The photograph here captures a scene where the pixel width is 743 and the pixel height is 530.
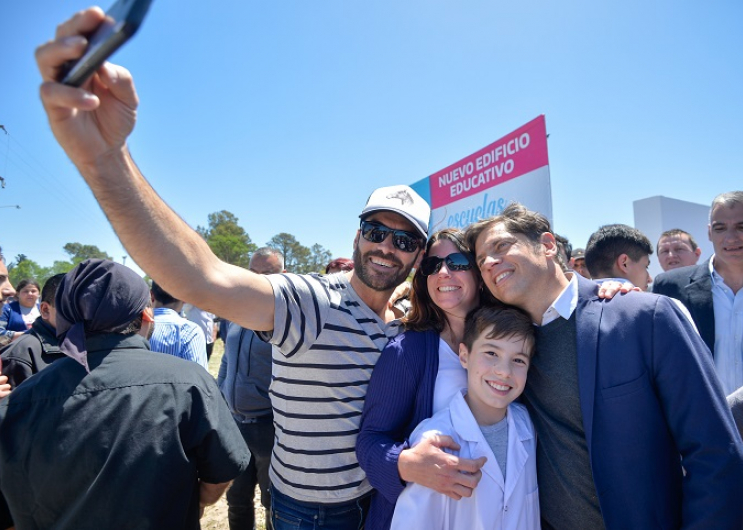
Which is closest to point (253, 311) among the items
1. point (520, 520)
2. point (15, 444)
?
point (15, 444)

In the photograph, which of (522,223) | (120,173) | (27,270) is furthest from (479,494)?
(27,270)

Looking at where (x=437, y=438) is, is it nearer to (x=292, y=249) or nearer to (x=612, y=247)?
(x=612, y=247)

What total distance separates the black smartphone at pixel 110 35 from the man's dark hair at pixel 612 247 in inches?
163

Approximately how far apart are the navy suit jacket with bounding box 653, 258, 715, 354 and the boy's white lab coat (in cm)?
262

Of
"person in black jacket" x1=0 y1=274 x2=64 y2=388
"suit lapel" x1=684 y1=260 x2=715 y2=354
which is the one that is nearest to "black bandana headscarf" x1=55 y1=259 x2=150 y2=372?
"person in black jacket" x1=0 y1=274 x2=64 y2=388

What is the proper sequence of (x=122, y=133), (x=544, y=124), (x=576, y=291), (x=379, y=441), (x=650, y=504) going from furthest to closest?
(x=544, y=124) < (x=576, y=291) < (x=379, y=441) < (x=650, y=504) < (x=122, y=133)

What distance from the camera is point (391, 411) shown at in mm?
1751

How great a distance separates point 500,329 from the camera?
5.78 ft

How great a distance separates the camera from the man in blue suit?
1.40m

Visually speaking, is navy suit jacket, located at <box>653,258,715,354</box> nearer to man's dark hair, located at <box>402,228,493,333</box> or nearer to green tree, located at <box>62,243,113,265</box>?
man's dark hair, located at <box>402,228,493,333</box>

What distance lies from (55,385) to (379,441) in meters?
1.36

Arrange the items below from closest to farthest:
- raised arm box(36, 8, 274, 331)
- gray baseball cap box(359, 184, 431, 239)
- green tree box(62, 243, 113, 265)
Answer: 1. raised arm box(36, 8, 274, 331)
2. gray baseball cap box(359, 184, 431, 239)
3. green tree box(62, 243, 113, 265)

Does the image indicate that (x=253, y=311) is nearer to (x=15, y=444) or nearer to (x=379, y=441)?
(x=379, y=441)

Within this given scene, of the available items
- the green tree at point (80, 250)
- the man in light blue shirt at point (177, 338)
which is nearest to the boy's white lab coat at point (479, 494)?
the man in light blue shirt at point (177, 338)
